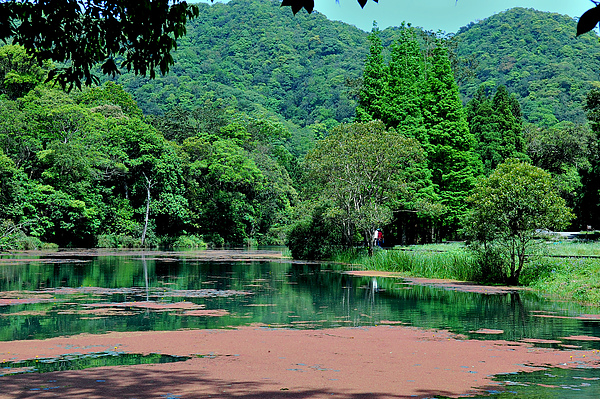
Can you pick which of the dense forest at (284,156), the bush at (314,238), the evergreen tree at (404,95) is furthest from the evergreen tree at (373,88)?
the bush at (314,238)

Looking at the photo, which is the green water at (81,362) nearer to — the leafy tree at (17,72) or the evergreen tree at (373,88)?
the evergreen tree at (373,88)

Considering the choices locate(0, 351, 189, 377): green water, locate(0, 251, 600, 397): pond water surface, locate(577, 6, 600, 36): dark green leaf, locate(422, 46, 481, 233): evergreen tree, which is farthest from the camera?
locate(422, 46, 481, 233): evergreen tree

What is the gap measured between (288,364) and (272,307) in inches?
284

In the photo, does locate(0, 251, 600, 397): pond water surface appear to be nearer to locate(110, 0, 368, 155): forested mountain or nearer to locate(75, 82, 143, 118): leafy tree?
locate(75, 82, 143, 118): leafy tree

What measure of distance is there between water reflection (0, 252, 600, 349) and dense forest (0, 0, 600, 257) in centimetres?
584

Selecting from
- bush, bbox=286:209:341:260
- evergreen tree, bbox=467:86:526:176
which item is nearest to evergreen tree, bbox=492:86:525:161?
evergreen tree, bbox=467:86:526:176

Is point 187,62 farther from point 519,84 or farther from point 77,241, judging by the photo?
point 77,241

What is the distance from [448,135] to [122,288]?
92.4 feet

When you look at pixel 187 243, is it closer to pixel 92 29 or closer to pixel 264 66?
pixel 92 29

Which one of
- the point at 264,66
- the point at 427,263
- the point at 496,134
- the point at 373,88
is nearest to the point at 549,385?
the point at 427,263

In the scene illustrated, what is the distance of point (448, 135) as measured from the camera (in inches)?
1654

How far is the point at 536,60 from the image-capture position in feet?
383

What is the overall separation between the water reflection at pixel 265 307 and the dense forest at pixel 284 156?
584 cm

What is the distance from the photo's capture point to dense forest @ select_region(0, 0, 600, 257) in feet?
118
